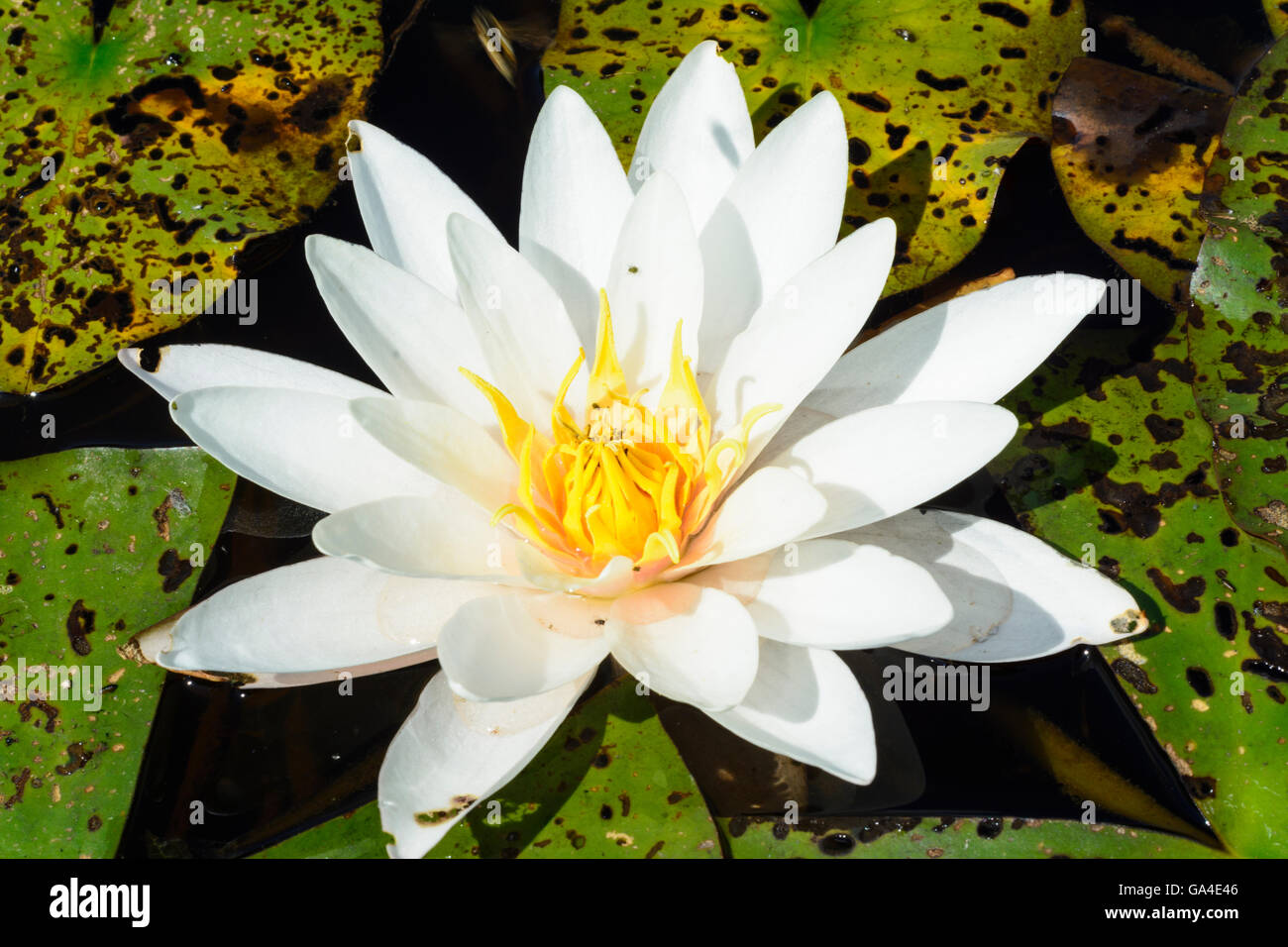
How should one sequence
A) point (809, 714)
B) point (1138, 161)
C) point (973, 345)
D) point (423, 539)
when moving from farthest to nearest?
point (1138, 161), point (973, 345), point (423, 539), point (809, 714)

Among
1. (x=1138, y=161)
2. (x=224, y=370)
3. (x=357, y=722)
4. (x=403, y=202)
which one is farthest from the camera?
(x=1138, y=161)

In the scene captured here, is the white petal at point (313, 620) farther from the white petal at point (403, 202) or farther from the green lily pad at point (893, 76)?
the green lily pad at point (893, 76)

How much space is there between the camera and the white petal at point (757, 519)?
1885mm

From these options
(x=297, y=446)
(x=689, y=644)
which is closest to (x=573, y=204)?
(x=297, y=446)

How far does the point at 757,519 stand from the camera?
6.63 feet

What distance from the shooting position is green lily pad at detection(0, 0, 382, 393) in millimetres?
2822

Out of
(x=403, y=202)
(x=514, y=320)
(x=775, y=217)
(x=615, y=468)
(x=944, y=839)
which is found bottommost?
(x=944, y=839)

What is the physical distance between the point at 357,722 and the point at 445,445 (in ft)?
3.32

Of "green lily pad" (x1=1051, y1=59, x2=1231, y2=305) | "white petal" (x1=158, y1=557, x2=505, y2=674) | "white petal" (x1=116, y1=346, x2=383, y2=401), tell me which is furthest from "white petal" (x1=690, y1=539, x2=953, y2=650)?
"green lily pad" (x1=1051, y1=59, x2=1231, y2=305)

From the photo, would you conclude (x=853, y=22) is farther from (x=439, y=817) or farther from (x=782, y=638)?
(x=439, y=817)

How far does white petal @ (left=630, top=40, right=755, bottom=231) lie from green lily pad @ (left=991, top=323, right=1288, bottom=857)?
109 centimetres

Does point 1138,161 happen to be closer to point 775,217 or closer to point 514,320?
point 775,217

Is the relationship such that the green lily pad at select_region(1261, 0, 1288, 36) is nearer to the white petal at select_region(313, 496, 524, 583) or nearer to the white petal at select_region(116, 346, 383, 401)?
the white petal at select_region(313, 496, 524, 583)

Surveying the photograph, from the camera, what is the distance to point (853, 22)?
10.4 feet
